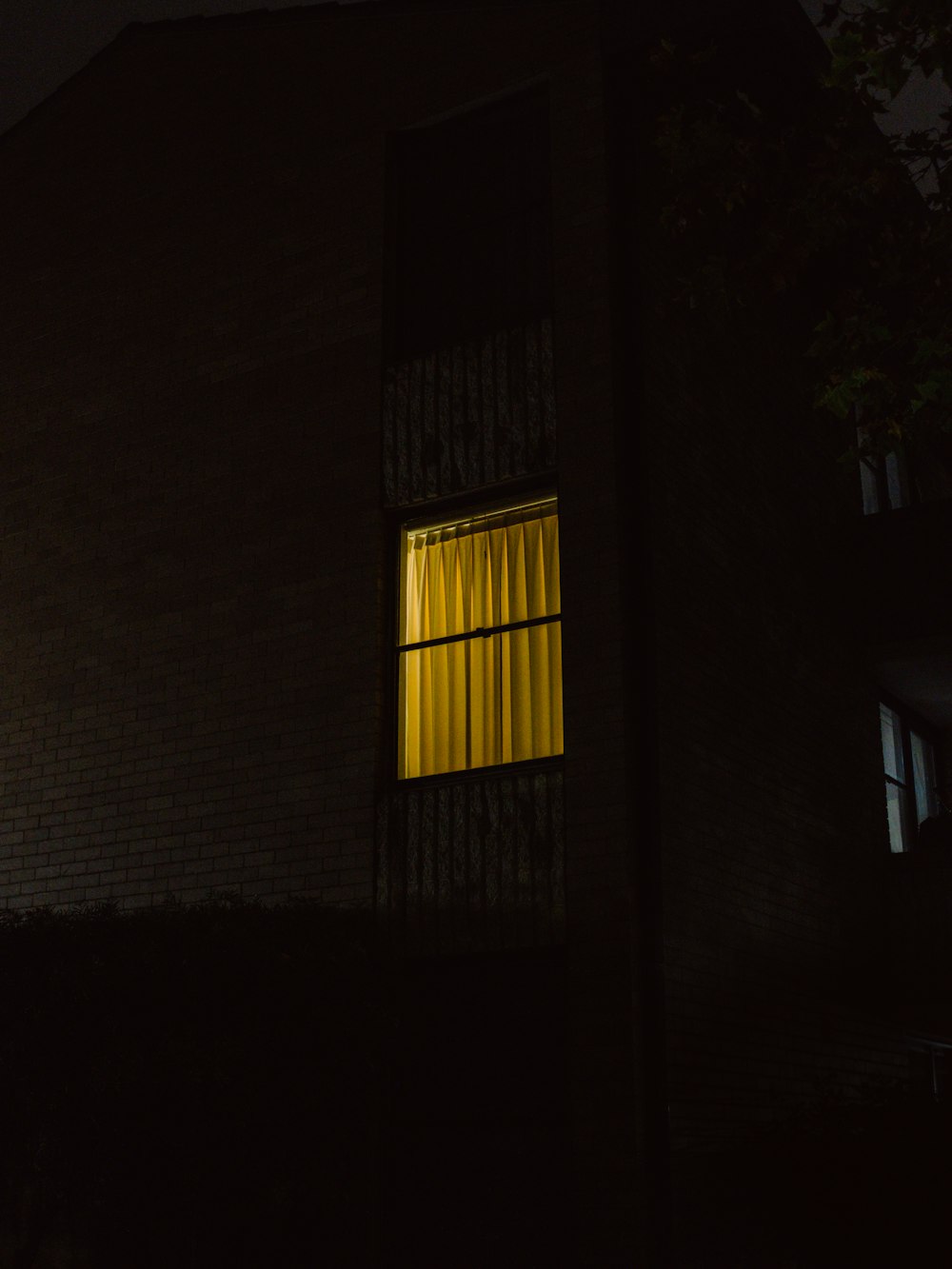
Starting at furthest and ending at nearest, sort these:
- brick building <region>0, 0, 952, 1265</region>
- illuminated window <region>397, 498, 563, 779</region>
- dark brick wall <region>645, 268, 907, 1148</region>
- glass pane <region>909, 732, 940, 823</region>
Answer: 1. glass pane <region>909, 732, 940, 823</region>
2. illuminated window <region>397, 498, 563, 779</region>
3. dark brick wall <region>645, 268, 907, 1148</region>
4. brick building <region>0, 0, 952, 1265</region>

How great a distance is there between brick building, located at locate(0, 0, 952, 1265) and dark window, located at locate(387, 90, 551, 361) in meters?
0.04

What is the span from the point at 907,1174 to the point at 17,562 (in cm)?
928

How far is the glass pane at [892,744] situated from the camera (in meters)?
16.0

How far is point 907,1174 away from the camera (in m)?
9.55

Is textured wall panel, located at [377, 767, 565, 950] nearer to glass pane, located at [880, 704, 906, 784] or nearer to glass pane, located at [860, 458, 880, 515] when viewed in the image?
glass pane, located at [880, 704, 906, 784]

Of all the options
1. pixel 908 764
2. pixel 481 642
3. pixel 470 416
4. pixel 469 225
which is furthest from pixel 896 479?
pixel 481 642

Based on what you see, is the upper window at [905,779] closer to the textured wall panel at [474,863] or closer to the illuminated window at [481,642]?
the illuminated window at [481,642]

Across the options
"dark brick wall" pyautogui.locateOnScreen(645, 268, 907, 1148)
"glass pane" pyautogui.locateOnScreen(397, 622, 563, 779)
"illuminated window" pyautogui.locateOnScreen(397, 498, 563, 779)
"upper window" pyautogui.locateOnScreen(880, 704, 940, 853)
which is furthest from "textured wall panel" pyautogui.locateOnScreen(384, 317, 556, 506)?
"upper window" pyautogui.locateOnScreen(880, 704, 940, 853)

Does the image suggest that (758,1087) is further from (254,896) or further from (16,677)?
(16,677)

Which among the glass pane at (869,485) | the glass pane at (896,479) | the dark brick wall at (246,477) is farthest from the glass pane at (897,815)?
the dark brick wall at (246,477)

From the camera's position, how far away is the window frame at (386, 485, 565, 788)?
1101cm

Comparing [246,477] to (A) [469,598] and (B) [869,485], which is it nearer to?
(A) [469,598]

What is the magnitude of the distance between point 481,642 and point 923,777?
7.53 m

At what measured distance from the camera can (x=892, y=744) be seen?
16172mm
